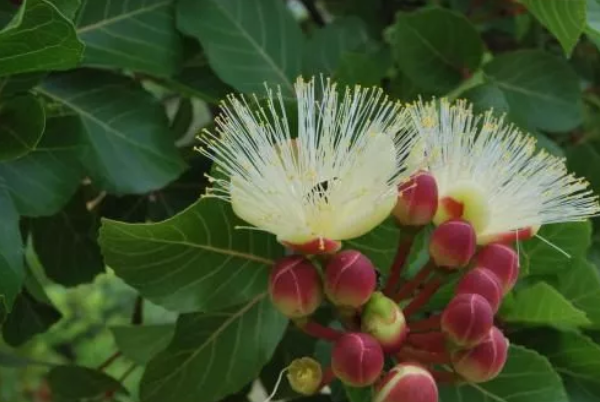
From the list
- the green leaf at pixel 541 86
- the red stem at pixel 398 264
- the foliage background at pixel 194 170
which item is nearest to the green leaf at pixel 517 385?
the foliage background at pixel 194 170

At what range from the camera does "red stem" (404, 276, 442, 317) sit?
2.26 ft

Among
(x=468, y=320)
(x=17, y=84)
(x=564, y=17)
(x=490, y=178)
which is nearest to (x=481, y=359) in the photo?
(x=468, y=320)

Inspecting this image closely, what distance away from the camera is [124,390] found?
3.31 ft

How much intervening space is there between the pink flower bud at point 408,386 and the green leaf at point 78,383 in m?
0.42

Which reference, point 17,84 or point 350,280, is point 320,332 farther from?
point 17,84

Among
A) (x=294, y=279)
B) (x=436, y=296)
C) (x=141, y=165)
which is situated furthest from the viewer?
(x=141, y=165)

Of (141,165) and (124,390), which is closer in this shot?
(141,165)

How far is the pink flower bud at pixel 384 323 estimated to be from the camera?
644 millimetres

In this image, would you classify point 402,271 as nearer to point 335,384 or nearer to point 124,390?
point 335,384

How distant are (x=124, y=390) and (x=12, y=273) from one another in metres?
0.31

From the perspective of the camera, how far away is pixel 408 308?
2.27ft

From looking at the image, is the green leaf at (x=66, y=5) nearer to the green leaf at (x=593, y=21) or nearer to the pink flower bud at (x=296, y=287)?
the pink flower bud at (x=296, y=287)

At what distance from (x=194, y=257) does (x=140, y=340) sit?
276 millimetres

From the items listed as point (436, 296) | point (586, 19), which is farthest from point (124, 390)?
point (586, 19)
